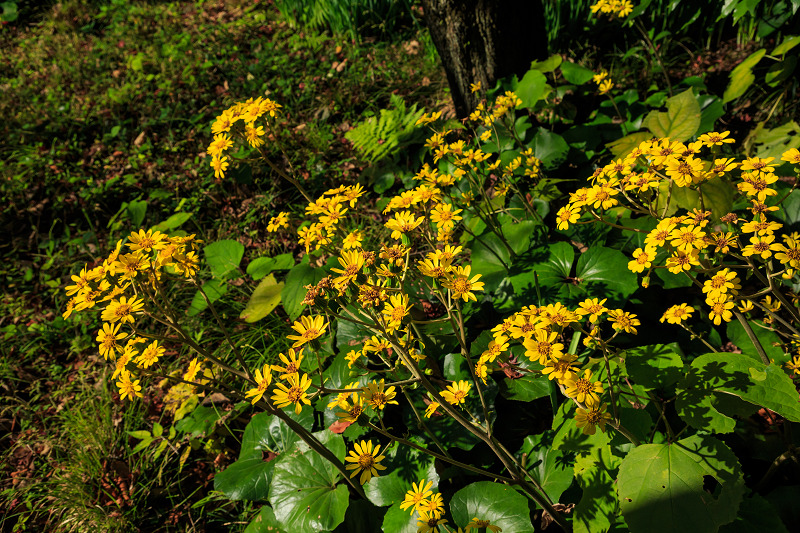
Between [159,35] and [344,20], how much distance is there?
2701mm

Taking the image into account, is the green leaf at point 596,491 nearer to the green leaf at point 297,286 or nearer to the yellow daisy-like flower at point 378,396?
the yellow daisy-like flower at point 378,396

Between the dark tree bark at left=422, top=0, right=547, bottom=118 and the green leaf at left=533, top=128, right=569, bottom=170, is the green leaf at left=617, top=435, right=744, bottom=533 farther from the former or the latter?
the dark tree bark at left=422, top=0, right=547, bottom=118

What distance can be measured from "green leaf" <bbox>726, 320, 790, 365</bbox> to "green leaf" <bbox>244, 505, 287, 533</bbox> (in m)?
1.85

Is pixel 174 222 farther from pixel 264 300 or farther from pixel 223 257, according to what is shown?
pixel 264 300

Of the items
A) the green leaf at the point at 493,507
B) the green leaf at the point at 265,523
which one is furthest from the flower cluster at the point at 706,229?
the green leaf at the point at 265,523

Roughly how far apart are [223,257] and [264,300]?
491 mm

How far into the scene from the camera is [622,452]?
1.56 metres

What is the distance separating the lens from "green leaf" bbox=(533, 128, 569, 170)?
258 centimetres

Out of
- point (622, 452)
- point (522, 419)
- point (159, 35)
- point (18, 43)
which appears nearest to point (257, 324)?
point (522, 419)

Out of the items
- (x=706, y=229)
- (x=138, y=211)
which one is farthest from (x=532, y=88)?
(x=138, y=211)

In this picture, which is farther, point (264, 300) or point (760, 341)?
point (264, 300)

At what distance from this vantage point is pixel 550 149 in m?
2.61

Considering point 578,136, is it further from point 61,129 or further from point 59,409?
point 61,129

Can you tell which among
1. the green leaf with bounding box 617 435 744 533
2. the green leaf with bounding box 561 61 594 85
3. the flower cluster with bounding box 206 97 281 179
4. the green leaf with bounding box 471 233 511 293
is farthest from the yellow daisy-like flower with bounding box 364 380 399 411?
the green leaf with bounding box 561 61 594 85
